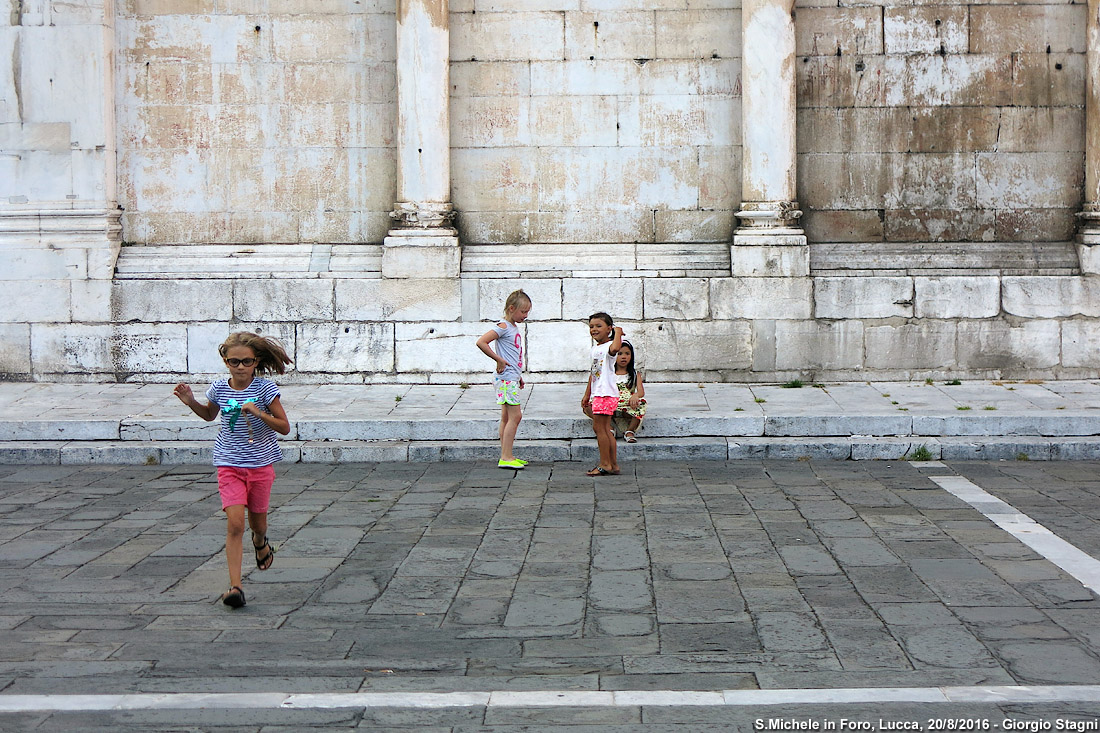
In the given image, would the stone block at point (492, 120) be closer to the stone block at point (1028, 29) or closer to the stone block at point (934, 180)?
the stone block at point (934, 180)

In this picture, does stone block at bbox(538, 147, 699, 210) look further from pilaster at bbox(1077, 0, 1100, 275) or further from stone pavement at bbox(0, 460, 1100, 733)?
stone pavement at bbox(0, 460, 1100, 733)

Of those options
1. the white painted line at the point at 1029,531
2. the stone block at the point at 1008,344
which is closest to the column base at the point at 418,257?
the stone block at the point at 1008,344

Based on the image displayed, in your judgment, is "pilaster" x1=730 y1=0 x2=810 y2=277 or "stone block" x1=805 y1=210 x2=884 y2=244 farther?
"stone block" x1=805 y1=210 x2=884 y2=244

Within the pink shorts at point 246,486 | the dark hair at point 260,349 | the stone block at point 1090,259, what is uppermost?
the stone block at point 1090,259

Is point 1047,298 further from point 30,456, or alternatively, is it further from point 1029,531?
point 30,456

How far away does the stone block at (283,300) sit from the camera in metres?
13.3

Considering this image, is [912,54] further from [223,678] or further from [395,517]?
[223,678]

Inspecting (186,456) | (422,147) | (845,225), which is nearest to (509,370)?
(186,456)

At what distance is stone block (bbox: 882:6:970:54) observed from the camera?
13.5m

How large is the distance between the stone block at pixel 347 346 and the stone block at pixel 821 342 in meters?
4.03

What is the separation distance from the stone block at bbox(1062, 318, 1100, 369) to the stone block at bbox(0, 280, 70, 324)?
1071 cm

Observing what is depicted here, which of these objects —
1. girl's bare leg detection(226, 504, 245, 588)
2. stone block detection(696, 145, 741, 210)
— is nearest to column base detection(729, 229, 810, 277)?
stone block detection(696, 145, 741, 210)

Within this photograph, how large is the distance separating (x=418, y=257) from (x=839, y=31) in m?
5.27

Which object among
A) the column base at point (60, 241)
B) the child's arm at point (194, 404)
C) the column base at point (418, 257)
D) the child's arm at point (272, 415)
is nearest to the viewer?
the child's arm at point (194, 404)
